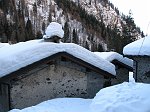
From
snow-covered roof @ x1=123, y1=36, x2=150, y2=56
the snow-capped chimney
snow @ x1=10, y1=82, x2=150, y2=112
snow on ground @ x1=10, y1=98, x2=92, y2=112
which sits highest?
the snow-capped chimney

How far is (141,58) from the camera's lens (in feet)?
53.2

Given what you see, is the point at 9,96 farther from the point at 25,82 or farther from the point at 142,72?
the point at 142,72

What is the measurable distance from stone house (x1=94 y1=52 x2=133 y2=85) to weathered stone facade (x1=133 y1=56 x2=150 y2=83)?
244 centimetres

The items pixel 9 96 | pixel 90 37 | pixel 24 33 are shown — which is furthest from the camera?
pixel 90 37

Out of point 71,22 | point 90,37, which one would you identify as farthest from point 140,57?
point 71,22

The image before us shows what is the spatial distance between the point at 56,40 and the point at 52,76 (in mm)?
3647

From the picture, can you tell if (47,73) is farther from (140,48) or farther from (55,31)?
(140,48)

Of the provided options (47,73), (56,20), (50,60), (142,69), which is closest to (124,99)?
(50,60)

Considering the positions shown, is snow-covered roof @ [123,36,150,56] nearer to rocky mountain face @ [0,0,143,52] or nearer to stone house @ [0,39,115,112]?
stone house @ [0,39,115,112]

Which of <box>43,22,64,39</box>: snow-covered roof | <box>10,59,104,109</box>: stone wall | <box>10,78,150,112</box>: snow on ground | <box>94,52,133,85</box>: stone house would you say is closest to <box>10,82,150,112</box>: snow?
<box>10,78,150,112</box>: snow on ground

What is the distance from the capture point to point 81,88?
14234 mm

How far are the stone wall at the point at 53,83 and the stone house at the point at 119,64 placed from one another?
172 inches

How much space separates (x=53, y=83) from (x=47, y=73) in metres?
0.54

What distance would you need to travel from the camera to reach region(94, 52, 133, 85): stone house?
1909 cm
